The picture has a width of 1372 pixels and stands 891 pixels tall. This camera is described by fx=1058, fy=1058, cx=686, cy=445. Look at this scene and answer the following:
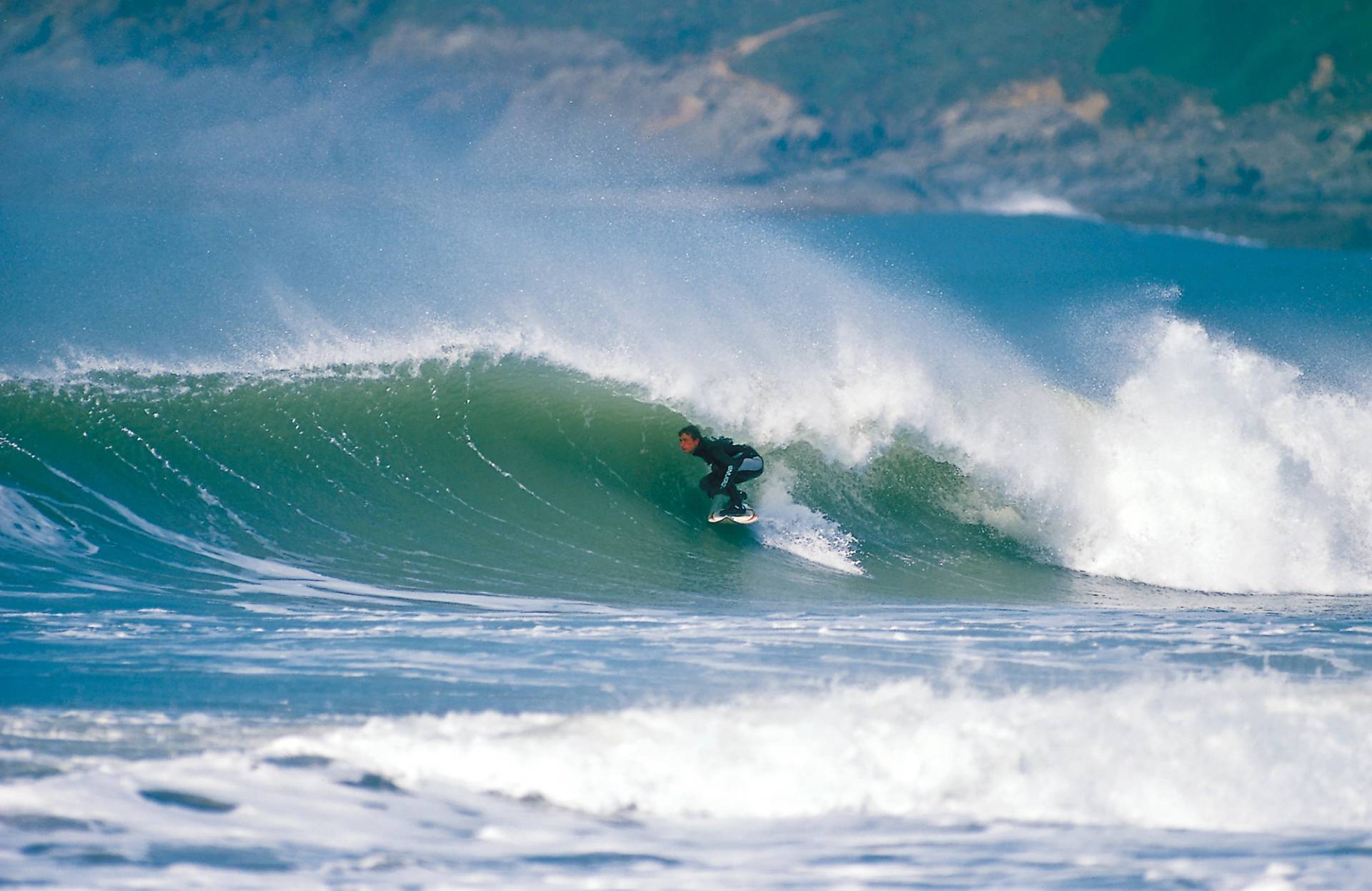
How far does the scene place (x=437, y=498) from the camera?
8578mm

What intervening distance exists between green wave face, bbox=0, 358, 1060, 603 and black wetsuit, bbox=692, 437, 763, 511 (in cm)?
46

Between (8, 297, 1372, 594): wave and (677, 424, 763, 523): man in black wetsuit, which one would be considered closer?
(677, 424, 763, 523): man in black wetsuit

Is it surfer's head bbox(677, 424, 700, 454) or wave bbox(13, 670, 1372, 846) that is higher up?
surfer's head bbox(677, 424, 700, 454)

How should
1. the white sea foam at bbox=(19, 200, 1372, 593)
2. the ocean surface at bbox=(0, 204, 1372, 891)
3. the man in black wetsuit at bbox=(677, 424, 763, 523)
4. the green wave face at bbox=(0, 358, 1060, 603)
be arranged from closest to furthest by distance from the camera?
1. the ocean surface at bbox=(0, 204, 1372, 891)
2. the green wave face at bbox=(0, 358, 1060, 603)
3. the man in black wetsuit at bbox=(677, 424, 763, 523)
4. the white sea foam at bbox=(19, 200, 1372, 593)

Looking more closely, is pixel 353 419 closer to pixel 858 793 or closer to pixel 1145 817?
pixel 858 793

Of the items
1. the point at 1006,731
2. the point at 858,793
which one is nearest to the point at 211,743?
the point at 858,793

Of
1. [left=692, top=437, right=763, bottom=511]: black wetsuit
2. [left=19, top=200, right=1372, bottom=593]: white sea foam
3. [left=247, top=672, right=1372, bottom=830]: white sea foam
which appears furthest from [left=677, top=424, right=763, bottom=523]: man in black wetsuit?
[left=247, top=672, right=1372, bottom=830]: white sea foam

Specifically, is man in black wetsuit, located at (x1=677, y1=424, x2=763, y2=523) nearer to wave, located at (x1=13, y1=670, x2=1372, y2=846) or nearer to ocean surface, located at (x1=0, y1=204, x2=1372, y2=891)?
ocean surface, located at (x1=0, y1=204, x2=1372, y2=891)

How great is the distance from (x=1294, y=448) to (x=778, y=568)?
5.13 metres

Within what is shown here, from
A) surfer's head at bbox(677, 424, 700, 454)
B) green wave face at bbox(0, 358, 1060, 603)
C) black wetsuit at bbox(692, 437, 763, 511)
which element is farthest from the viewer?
black wetsuit at bbox(692, 437, 763, 511)

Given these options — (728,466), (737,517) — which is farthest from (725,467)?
(737,517)

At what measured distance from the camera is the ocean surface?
363 centimetres

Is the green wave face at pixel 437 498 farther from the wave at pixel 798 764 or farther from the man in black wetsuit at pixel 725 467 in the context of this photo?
the wave at pixel 798 764

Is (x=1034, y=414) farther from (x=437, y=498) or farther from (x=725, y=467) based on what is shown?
(x=437, y=498)
